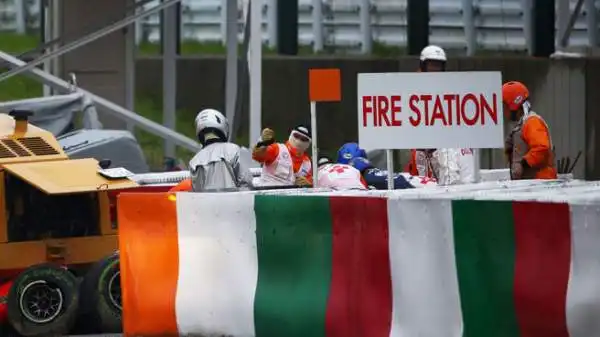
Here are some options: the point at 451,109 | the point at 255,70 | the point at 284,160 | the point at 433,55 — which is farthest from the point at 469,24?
the point at 451,109

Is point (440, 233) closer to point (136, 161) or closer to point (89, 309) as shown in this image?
point (89, 309)

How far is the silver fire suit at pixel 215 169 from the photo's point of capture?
1286cm

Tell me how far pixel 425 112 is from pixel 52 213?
341 centimetres

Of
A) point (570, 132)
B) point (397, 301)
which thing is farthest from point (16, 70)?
point (397, 301)

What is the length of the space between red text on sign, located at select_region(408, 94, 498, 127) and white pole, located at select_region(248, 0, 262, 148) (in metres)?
8.37

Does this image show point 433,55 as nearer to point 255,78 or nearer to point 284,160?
point 284,160

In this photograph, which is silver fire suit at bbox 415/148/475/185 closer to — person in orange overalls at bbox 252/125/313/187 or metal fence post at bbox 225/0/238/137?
person in orange overalls at bbox 252/125/313/187

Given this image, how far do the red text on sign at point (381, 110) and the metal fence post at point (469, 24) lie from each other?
14.0 m

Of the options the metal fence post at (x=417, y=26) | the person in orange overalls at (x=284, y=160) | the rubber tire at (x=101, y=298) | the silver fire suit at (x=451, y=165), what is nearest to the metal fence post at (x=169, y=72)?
the metal fence post at (x=417, y=26)

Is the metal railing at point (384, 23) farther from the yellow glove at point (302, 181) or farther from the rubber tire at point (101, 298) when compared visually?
the rubber tire at point (101, 298)

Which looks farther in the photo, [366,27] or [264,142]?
[366,27]

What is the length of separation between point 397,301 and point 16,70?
11415 millimetres

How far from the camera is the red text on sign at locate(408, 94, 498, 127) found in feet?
38.2

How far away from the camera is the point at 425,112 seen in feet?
38.2
